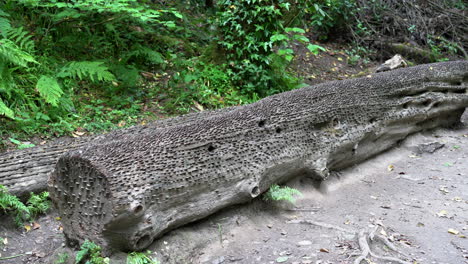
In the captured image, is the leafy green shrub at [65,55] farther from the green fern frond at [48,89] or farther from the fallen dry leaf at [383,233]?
the fallen dry leaf at [383,233]

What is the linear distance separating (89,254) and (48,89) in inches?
114

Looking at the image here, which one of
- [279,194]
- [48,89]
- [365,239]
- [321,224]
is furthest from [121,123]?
[365,239]

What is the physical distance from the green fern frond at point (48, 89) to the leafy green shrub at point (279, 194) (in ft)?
9.66

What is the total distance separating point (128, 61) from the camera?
24.2 ft

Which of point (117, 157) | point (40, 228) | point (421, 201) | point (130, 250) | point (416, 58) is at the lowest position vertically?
point (416, 58)

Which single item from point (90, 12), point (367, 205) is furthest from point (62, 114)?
point (367, 205)

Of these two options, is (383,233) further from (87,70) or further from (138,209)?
(87,70)

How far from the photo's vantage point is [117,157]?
3.33 m

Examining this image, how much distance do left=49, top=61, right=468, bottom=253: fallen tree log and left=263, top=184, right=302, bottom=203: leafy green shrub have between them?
0.28 ft

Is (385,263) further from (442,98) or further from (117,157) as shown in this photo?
(442,98)

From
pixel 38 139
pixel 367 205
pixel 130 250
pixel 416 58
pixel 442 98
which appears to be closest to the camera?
pixel 130 250

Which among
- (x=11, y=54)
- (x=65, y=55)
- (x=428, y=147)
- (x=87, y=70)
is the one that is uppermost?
(x=11, y=54)

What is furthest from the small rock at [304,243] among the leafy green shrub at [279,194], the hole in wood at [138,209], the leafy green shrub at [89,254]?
the leafy green shrub at [89,254]

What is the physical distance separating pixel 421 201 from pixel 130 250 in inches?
139
